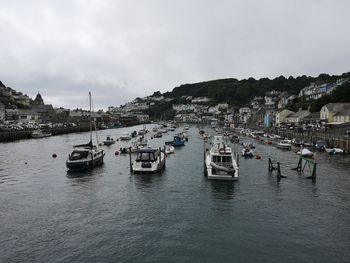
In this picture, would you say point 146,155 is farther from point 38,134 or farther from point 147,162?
point 38,134

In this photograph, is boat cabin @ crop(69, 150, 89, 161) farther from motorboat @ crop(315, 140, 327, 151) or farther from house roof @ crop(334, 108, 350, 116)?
house roof @ crop(334, 108, 350, 116)

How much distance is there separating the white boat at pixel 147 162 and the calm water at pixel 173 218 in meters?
1.57

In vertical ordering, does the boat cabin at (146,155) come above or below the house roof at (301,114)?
below

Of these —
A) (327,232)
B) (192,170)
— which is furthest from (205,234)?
(192,170)

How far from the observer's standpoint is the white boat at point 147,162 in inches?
1711

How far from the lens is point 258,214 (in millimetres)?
27484

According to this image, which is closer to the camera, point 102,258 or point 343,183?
point 102,258

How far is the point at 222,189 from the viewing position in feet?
118

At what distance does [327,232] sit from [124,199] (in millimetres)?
17504

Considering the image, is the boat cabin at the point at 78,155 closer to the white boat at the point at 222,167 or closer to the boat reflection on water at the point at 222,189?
the white boat at the point at 222,167

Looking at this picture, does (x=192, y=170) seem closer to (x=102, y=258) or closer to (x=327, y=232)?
(x=327, y=232)

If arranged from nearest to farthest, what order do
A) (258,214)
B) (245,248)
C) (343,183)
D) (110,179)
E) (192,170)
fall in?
(245,248) < (258,214) < (343,183) < (110,179) < (192,170)

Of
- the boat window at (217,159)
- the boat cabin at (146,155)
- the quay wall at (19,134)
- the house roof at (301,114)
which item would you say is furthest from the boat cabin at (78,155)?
the house roof at (301,114)

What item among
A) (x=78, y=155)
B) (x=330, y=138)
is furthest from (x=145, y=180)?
(x=330, y=138)
